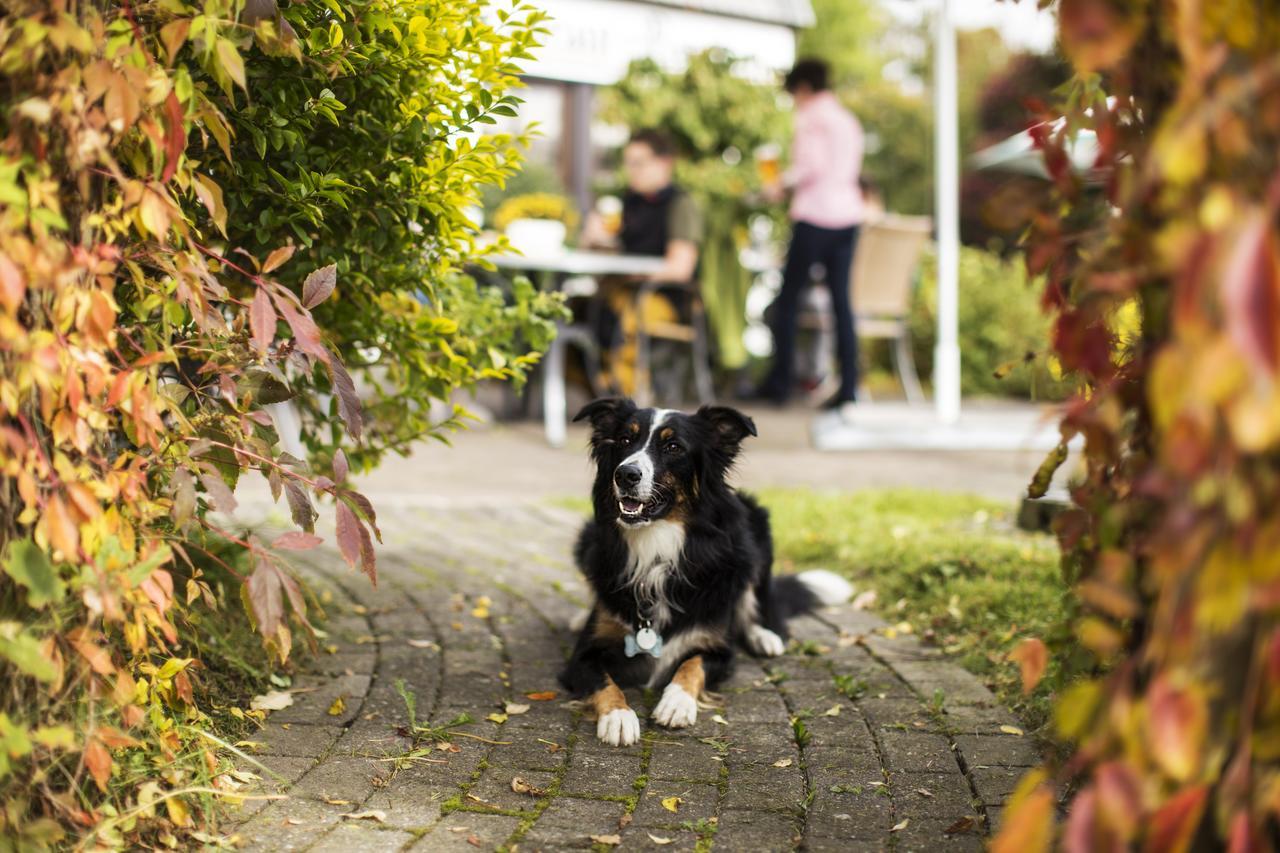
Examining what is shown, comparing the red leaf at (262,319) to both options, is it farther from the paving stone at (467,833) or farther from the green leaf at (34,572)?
the paving stone at (467,833)

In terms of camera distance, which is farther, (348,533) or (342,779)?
(342,779)

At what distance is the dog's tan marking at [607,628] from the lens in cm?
346

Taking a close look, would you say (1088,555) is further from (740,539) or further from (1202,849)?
(740,539)

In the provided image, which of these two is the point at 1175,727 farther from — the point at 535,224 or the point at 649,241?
the point at 649,241

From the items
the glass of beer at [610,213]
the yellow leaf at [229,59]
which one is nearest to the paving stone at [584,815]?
the yellow leaf at [229,59]

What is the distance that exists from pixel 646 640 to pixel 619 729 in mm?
510

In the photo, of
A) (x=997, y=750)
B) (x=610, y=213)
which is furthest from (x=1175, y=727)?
(x=610, y=213)

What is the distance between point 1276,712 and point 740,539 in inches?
93.1

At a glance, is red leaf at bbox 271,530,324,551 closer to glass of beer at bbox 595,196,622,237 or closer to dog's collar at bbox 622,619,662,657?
dog's collar at bbox 622,619,662,657

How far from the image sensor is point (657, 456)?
3.55 metres

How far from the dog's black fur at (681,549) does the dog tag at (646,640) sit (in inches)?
1.9

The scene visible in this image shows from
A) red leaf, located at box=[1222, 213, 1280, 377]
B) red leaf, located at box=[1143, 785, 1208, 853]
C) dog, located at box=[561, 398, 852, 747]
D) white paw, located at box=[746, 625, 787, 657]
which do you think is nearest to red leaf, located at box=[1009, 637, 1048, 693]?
red leaf, located at box=[1143, 785, 1208, 853]

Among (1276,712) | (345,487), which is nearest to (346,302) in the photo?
(345,487)

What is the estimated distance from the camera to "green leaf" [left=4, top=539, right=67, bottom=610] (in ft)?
5.90
